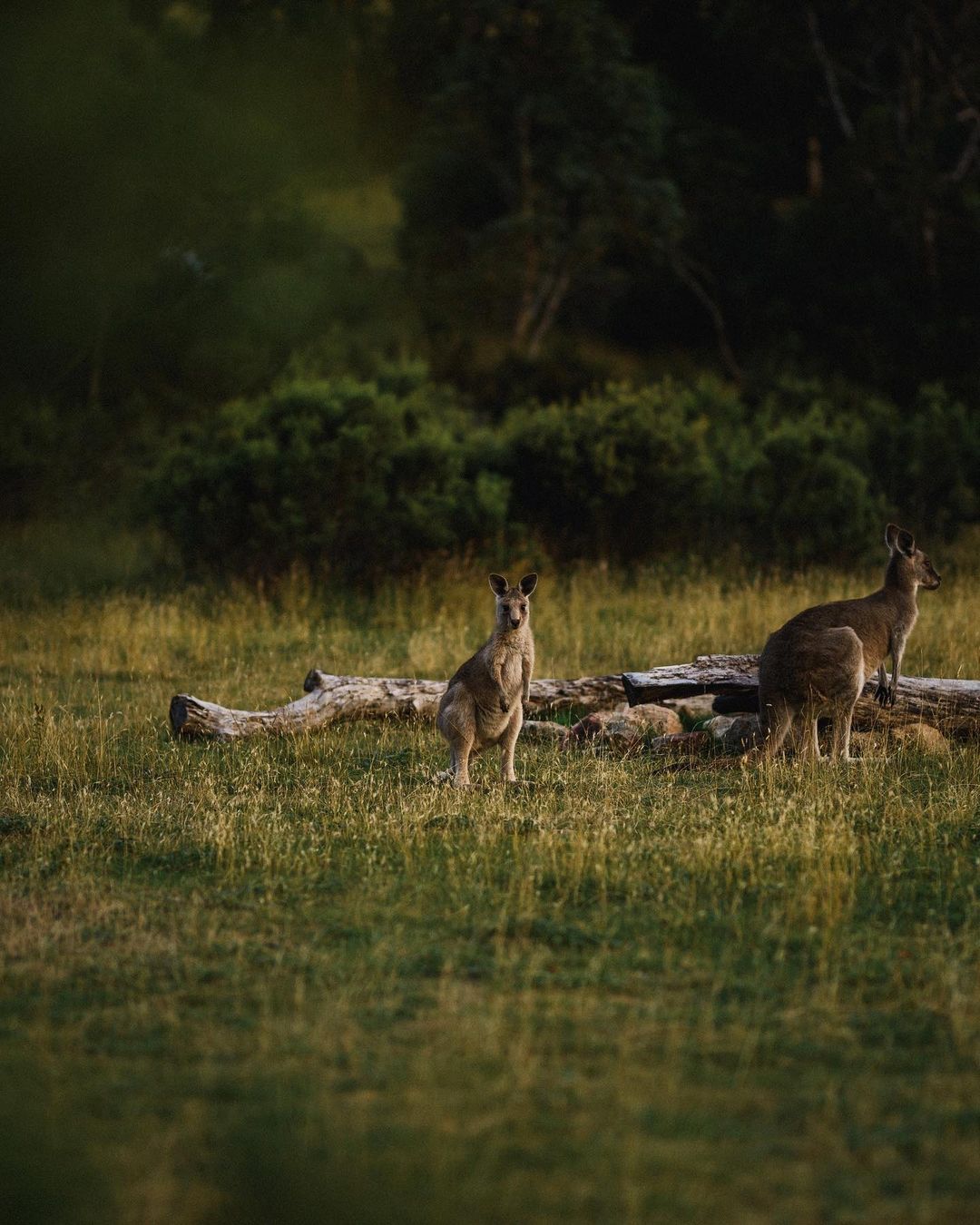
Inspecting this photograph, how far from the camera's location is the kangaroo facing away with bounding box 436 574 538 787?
991 centimetres

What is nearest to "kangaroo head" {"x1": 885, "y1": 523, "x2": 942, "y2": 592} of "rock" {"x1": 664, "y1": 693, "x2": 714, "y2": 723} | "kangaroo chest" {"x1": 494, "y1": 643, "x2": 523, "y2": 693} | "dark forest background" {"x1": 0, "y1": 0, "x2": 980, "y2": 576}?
"rock" {"x1": 664, "y1": 693, "x2": 714, "y2": 723}

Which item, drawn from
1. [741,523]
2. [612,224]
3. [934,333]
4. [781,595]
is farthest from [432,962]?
[612,224]

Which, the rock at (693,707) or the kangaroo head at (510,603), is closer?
the kangaroo head at (510,603)

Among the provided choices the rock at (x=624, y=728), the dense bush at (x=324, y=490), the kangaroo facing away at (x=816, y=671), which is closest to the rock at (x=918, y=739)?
the kangaroo facing away at (x=816, y=671)

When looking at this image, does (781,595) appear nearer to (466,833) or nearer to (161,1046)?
(466,833)

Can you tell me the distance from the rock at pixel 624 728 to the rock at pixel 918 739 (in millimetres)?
1612

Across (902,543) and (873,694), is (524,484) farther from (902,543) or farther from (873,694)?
(873,694)

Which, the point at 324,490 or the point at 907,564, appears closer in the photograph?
the point at 907,564

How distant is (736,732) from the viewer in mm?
11352

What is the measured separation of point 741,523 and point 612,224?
19.2 metres

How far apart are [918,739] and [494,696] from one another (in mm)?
3396

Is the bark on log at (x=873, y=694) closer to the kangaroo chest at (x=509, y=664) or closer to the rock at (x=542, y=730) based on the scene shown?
the rock at (x=542, y=730)

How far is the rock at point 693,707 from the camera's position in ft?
41.7

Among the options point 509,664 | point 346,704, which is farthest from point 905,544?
point 346,704
